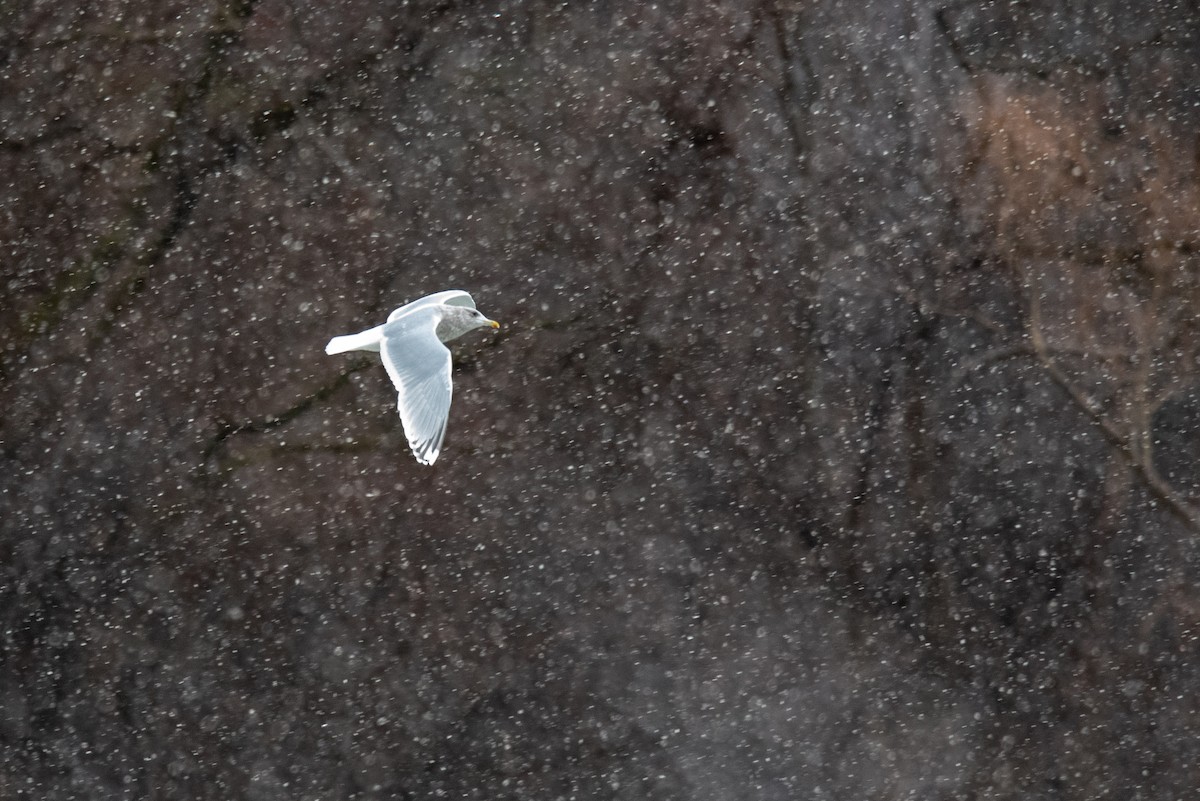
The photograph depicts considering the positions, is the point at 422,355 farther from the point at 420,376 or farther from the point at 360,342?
the point at 360,342

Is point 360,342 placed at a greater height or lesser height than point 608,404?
greater

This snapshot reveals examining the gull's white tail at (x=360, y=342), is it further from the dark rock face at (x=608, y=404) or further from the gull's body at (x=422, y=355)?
the dark rock face at (x=608, y=404)

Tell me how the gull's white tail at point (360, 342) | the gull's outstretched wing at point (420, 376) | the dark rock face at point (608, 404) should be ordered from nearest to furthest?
the gull's outstretched wing at point (420, 376), the gull's white tail at point (360, 342), the dark rock face at point (608, 404)

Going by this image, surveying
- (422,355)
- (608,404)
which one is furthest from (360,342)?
(608,404)

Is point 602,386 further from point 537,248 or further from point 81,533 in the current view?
point 81,533

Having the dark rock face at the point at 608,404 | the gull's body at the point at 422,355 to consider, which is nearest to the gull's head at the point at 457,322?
the gull's body at the point at 422,355
